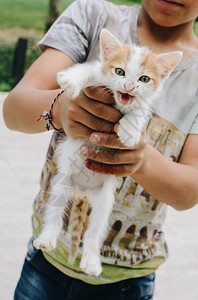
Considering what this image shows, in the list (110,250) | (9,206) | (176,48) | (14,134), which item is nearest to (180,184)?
(110,250)

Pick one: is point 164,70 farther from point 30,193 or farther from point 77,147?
point 30,193

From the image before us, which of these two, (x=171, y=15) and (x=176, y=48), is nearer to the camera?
(x=171, y=15)

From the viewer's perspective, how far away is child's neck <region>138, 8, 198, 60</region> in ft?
4.06

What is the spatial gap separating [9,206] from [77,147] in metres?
2.03

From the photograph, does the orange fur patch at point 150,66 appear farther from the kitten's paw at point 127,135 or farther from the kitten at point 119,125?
the kitten's paw at point 127,135

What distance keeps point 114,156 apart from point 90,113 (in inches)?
4.9

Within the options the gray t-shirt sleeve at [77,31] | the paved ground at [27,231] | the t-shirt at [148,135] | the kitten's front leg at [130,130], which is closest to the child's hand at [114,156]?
the kitten's front leg at [130,130]

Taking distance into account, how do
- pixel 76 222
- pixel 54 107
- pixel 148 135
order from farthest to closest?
pixel 148 135
pixel 76 222
pixel 54 107

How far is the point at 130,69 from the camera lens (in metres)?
0.89

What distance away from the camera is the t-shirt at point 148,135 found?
1.19 meters

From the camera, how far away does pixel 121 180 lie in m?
1.22

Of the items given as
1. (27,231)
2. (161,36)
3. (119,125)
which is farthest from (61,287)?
(27,231)

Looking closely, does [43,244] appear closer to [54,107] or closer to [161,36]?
[54,107]

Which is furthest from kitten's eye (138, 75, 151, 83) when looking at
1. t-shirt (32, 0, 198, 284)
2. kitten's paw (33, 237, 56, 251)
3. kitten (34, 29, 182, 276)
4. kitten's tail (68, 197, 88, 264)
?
kitten's paw (33, 237, 56, 251)
